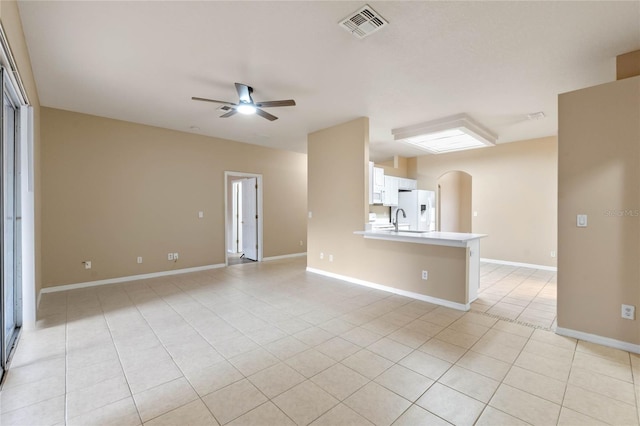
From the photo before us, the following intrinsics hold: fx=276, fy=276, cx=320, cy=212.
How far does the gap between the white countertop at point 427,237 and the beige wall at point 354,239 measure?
3.8 inches

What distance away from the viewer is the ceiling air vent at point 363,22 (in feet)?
7.13

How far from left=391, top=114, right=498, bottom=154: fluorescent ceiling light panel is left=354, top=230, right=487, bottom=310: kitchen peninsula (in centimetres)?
197

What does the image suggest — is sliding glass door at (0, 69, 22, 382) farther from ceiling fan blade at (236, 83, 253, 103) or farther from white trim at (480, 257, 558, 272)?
white trim at (480, 257, 558, 272)

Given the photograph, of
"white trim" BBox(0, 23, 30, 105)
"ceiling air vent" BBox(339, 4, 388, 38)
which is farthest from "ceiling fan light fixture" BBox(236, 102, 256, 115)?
"white trim" BBox(0, 23, 30, 105)

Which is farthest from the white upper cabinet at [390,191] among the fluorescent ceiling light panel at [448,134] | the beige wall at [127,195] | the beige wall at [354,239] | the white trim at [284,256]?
the beige wall at [127,195]

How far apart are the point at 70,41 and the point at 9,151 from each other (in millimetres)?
1253

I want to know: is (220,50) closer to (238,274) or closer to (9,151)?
(9,151)

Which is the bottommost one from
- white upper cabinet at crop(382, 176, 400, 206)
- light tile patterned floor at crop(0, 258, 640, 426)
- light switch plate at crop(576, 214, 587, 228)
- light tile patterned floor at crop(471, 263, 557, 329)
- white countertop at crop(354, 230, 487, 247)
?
light tile patterned floor at crop(471, 263, 557, 329)

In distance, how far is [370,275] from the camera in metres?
4.63

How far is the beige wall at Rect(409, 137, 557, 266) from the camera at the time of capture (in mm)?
5910

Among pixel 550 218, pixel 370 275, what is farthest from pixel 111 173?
pixel 550 218

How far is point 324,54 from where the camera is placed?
9.13 ft

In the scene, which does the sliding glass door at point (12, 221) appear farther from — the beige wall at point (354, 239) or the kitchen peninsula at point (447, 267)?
the kitchen peninsula at point (447, 267)

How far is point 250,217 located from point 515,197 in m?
6.33
